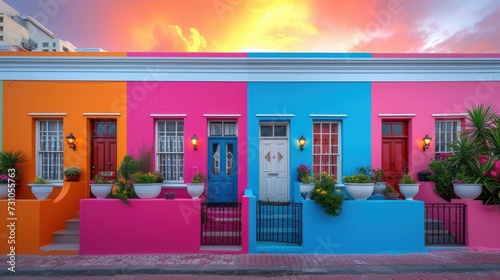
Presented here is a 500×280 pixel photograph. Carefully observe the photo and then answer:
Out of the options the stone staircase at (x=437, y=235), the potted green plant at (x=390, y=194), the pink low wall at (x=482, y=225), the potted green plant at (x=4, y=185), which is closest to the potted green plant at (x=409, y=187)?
the potted green plant at (x=390, y=194)

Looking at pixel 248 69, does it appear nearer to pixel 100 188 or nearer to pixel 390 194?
pixel 100 188

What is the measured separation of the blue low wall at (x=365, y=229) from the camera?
7.89 meters

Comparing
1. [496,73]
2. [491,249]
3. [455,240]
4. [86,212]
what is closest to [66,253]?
[86,212]

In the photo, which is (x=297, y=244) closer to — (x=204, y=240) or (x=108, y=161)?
(x=204, y=240)

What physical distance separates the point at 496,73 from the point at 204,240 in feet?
34.1

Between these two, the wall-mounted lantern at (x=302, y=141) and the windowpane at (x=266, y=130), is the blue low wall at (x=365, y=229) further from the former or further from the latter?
the windowpane at (x=266, y=130)

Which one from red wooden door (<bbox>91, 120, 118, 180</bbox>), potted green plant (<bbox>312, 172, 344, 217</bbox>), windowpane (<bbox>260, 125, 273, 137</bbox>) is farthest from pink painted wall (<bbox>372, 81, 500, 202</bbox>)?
red wooden door (<bbox>91, 120, 118, 180</bbox>)

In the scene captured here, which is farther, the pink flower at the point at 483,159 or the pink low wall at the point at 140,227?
the pink flower at the point at 483,159

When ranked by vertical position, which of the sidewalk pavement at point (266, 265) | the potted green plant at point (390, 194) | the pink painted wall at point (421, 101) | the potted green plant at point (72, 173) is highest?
the pink painted wall at point (421, 101)

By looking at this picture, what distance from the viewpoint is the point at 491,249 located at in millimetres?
8039

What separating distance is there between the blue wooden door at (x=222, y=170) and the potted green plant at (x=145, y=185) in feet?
7.80

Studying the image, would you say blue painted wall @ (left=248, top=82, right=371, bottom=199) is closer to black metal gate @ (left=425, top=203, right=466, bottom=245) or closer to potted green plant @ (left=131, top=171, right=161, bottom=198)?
black metal gate @ (left=425, top=203, right=466, bottom=245)

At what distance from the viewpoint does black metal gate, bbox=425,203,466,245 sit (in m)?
8.26

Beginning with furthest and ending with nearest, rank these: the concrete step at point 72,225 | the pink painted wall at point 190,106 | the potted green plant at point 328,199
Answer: the pink painted wall at point 190,106 < the concrete step at point 72,225 < the potted green plant at point 328,199
